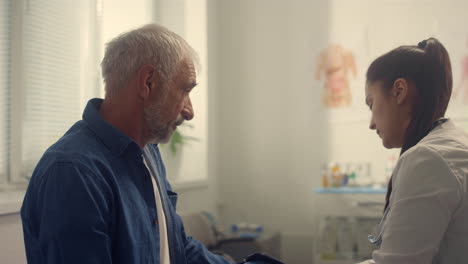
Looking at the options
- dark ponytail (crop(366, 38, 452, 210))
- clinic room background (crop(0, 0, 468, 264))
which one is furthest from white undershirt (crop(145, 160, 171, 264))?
clinic room background (crop(0, 0, 468, 264))

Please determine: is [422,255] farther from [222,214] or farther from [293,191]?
[222,214]

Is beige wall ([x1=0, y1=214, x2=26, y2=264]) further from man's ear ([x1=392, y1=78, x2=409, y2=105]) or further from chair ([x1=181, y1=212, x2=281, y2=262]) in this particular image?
man's ear ([x1=392, y1=78, x2=409, y2=105])

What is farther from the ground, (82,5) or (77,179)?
(82,5)

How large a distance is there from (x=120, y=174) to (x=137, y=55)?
35 centimetres

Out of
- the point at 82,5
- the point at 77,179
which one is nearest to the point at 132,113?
the point at 77,179

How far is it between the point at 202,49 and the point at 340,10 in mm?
1395

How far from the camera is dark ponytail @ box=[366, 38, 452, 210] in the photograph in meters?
1.26

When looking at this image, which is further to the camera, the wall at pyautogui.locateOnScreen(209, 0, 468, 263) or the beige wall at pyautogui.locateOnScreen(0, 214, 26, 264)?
the wall at pyautogui.locateOnScreen(209, 0, 468, 263)

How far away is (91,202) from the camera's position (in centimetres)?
104

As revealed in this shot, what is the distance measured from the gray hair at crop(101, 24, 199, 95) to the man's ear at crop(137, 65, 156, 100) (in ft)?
0.05

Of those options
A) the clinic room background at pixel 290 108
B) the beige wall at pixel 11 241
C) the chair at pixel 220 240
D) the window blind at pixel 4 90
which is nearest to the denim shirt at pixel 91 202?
the beige wall at pixel 11 241

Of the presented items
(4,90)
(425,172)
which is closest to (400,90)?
(425,172)

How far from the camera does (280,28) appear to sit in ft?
14.7

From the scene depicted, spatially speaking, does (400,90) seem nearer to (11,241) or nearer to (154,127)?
(154,127)
